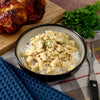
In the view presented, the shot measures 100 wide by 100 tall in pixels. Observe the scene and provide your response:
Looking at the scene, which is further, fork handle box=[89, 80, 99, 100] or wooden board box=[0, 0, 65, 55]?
wooden board box=[0, 0, 65, 55]

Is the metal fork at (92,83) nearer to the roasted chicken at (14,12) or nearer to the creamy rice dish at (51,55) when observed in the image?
the creamy rice dish at (51,55)

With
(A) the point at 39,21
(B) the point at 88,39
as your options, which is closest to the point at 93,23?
(B) the point at 88,39

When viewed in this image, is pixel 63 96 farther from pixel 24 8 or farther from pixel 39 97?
pixel 24 8

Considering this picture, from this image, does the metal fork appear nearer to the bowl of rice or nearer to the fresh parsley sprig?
the bowl of rice

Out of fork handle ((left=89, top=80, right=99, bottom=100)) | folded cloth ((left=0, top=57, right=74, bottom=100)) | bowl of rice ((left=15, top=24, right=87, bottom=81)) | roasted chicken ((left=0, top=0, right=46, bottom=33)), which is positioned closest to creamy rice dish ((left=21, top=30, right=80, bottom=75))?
bowl of rice ((left=15, top=24, right=87, bottom=81))

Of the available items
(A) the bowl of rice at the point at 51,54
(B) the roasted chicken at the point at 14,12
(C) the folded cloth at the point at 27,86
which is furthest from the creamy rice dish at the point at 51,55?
(B) the roasted chicken at the point at 14,12

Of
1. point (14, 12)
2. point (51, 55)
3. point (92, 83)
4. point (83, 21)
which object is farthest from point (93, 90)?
point (14, 12)

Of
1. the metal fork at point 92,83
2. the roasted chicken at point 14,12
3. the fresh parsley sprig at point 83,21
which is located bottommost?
the metal fork at point 92,83
